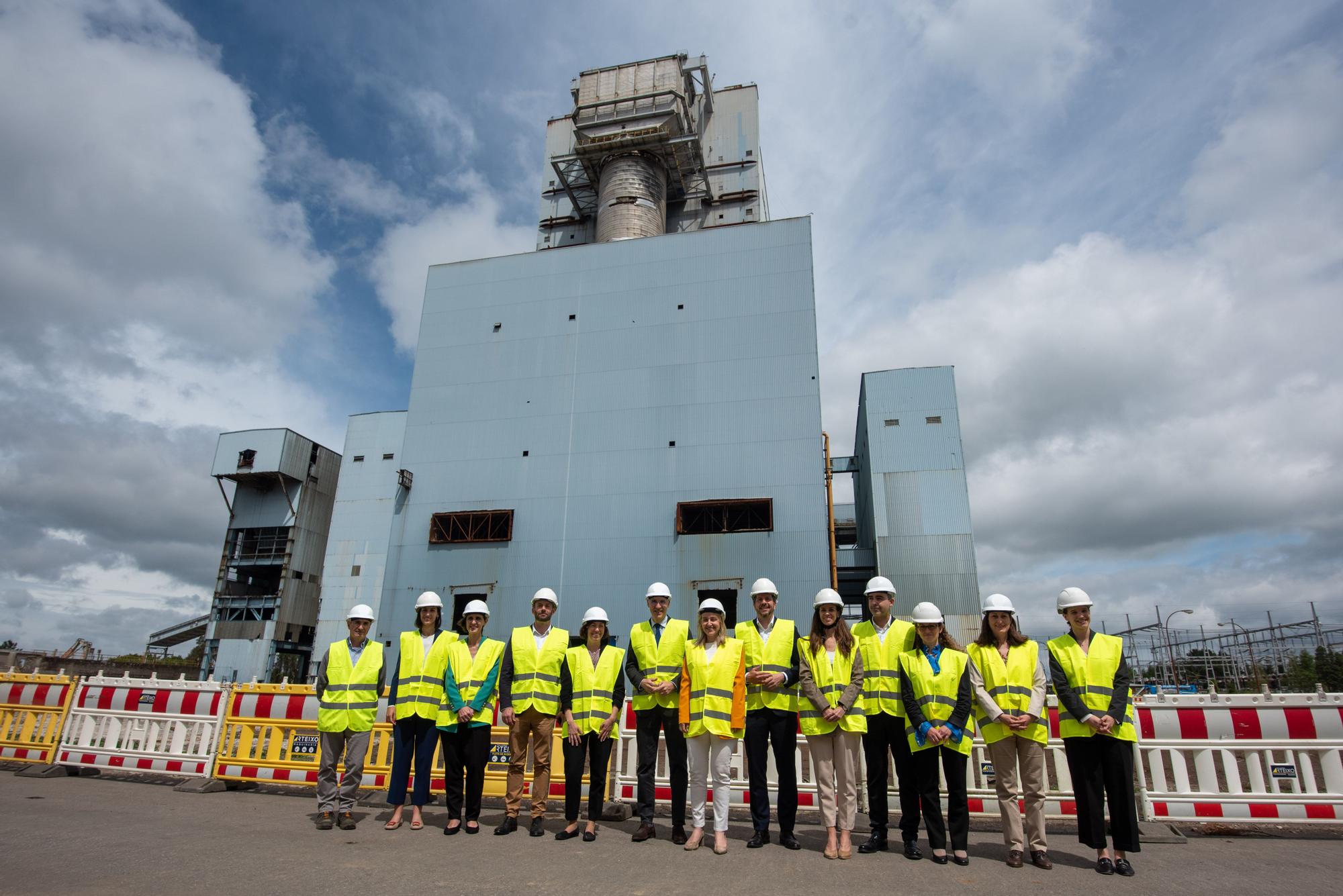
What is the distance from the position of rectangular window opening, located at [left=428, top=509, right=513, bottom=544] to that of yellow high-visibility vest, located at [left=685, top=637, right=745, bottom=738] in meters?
16.9

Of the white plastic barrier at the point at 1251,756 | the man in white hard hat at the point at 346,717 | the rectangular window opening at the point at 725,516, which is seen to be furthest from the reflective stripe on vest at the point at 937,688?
the rectangular window opening at the point at 725,516

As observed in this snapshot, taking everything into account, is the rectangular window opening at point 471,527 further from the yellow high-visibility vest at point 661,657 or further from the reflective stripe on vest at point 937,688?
the reflective stripe on vest at point 937,688

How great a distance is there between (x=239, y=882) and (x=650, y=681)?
2.81 m

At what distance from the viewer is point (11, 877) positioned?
364 cm

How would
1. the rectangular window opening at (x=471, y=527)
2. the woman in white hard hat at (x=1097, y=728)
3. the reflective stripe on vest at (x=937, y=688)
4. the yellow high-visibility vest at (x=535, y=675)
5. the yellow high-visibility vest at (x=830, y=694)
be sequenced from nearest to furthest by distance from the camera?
the woman in white hard hat at (x=1097, y=728), the reflective stripe on vest at (x=937, y=688), the yellow high-visibility vest at (x=830, y=694), the yellow high-visibility vest at (x=535, y=675), the rectangular window opening at (x=471, y=527)

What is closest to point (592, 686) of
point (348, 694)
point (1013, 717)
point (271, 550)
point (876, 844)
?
point (348, 694)

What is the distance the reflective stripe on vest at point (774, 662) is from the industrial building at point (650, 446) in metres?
13.7

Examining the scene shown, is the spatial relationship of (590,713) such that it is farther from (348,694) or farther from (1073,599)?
(1073,599)

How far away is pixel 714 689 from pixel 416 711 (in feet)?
8.48

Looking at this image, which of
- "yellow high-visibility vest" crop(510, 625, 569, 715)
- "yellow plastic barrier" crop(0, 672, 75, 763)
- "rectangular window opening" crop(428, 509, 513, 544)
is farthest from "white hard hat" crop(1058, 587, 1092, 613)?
"rectangular window opening" crop(428, 509, 513, 544)

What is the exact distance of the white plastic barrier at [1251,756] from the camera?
19.1 ft

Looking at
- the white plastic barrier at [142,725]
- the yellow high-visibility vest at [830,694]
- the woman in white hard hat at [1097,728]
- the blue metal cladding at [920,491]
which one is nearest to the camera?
the woman in white hard hat at [1097,728]

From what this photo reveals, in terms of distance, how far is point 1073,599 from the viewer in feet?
16.6

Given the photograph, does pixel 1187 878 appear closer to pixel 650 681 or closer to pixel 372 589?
pixel 650 681
